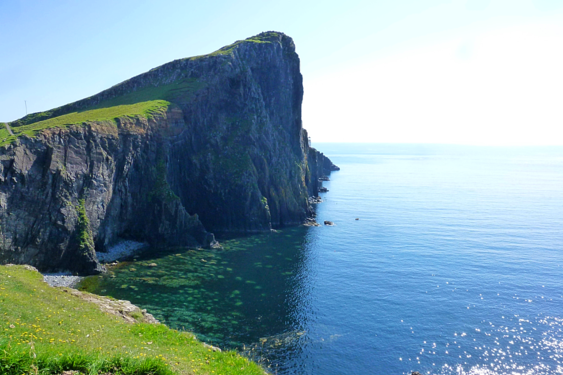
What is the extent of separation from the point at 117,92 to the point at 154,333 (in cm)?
9839

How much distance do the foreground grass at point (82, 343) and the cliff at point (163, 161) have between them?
26380mm

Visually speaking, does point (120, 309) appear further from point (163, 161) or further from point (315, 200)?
point (315, 200)

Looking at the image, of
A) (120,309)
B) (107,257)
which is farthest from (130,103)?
(120,309)

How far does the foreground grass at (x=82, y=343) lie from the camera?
1619 centimetres

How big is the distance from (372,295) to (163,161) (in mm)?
57423

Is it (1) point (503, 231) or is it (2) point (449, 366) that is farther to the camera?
(1) point (503, 231)

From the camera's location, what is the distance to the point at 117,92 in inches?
4269

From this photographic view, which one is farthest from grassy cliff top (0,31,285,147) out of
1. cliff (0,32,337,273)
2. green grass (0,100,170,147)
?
cliff (0,32,337,273)

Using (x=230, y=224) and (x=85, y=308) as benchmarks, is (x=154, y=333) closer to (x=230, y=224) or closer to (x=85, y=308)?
(x=85, y=308)

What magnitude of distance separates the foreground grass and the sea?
1284 cm

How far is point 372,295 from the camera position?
183 feet

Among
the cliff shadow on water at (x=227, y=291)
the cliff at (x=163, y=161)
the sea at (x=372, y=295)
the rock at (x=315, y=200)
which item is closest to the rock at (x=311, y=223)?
the cliff at (x=163, y=161)

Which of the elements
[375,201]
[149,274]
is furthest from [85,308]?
[375,201]

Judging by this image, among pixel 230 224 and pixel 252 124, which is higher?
pixel 252 124
